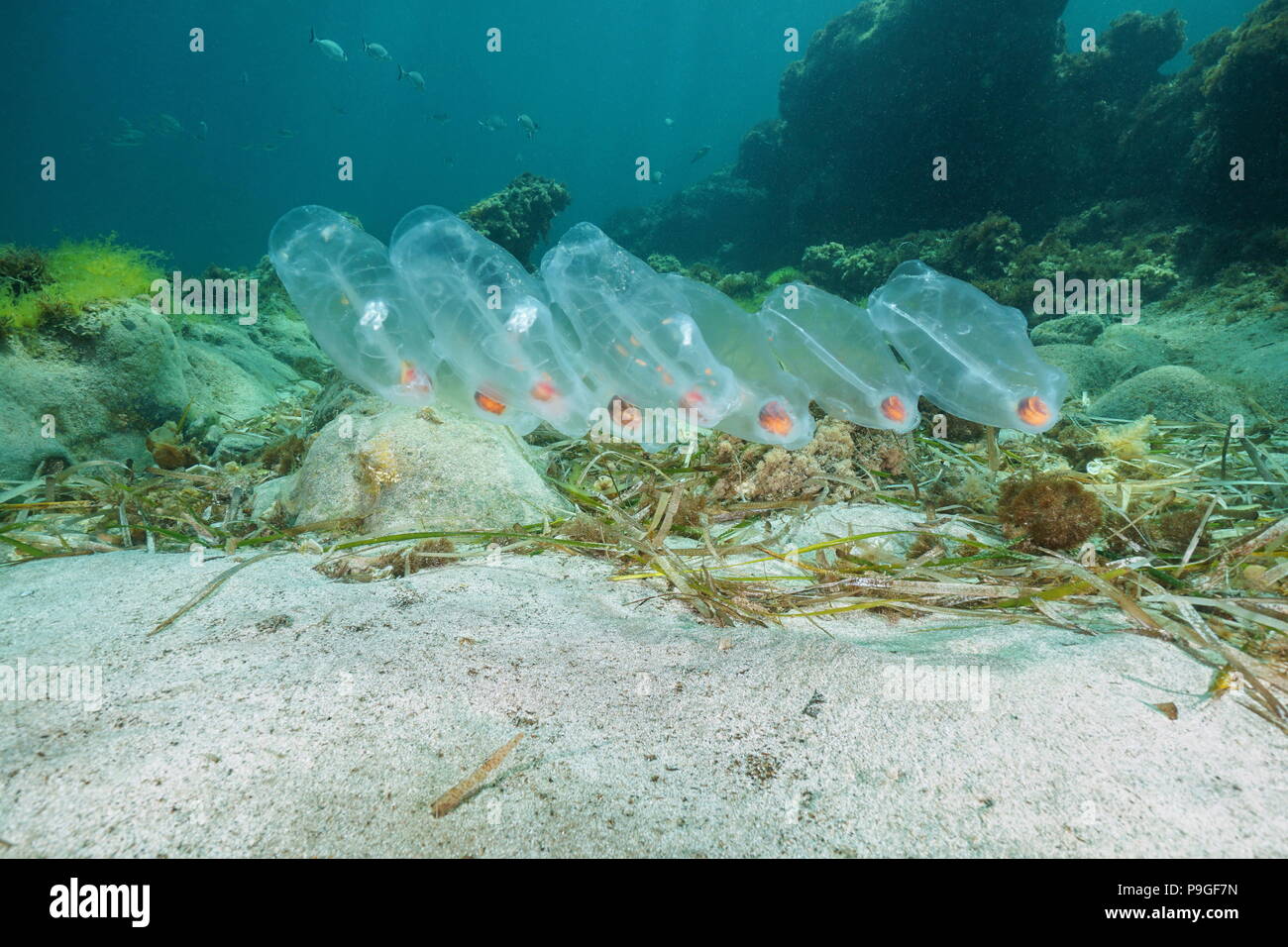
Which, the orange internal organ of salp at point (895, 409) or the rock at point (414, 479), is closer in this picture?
the rock at point (414, 479)

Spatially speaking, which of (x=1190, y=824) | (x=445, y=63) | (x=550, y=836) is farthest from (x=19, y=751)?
(x=445, y=63)

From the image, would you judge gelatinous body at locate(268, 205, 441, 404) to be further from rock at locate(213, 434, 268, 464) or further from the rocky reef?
the rocky reef

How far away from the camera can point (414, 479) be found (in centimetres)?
320

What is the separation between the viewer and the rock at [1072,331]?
29.0 ft

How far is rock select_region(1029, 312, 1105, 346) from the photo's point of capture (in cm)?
884

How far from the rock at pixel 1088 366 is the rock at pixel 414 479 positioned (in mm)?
6473

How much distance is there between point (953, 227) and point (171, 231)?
100 meters

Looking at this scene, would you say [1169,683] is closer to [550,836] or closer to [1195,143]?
[550,836]

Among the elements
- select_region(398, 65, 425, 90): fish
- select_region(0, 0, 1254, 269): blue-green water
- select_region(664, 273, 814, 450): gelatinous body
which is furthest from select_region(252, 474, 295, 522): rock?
select_region(0, 0, 1254, 269): blue-green water

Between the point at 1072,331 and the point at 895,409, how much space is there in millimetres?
8068
